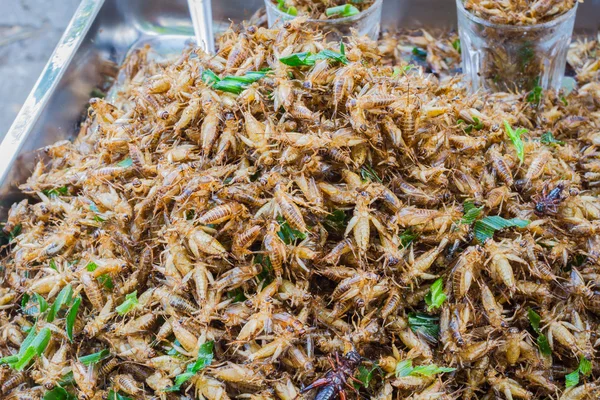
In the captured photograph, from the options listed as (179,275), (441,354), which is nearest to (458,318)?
(441,354)

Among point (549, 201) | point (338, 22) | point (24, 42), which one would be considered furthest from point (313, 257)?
point (24, 42)

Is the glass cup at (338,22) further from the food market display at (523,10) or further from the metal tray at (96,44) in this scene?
the metal tray at (96,44)

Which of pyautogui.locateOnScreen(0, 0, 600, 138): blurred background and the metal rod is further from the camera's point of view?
pyautogui.locateOnScreen(0, 0, 600, 138): blurred background

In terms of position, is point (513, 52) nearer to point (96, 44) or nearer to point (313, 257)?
point (313, 257)

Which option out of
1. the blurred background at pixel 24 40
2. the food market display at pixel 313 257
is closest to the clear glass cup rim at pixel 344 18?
the food market display at pixel 313 257

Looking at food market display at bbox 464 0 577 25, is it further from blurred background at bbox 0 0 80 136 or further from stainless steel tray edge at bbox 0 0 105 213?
blurred background at bbox 0 0 80 136

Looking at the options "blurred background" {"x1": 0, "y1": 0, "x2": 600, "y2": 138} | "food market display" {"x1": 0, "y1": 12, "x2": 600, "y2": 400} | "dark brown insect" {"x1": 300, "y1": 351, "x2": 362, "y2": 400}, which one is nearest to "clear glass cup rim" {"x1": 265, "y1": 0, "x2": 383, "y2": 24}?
"food market display" {"x1": 0, "y1": 12, "x2": 600, "y2": 400}

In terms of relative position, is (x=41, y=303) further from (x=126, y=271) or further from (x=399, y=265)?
(x=399, y=265)
